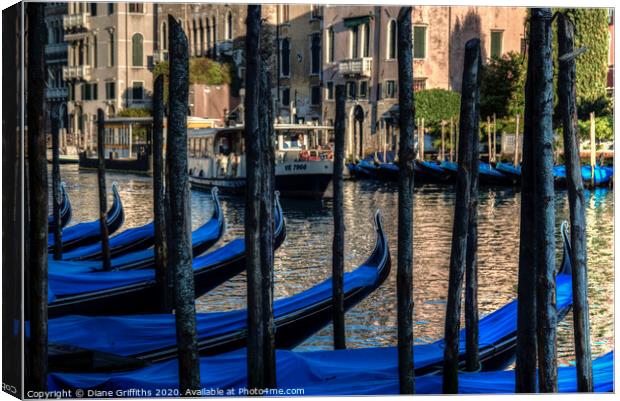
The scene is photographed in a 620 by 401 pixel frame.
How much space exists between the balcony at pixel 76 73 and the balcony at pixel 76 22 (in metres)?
0.45

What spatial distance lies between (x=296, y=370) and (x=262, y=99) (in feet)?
5.16

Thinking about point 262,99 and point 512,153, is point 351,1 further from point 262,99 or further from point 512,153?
point 512,153

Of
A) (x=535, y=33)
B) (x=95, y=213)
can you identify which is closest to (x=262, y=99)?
(x=535, y=33)

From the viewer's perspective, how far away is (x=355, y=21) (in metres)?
8.02

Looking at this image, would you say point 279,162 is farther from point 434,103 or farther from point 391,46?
point 434,103

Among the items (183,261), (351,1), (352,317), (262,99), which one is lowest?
(352,317)

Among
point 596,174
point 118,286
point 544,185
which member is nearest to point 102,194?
point 118,286

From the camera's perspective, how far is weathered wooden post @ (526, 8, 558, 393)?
5273mm

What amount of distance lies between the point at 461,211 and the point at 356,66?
3.34 metres

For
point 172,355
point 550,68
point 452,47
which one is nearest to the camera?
point 550,68

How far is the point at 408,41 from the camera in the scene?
6234mm

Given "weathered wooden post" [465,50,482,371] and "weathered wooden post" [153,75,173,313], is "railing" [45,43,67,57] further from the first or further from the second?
"weathered wooden post" [465,50,482,371]

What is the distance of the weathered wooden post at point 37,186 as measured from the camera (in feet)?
17.8

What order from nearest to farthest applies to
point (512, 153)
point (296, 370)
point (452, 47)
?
point (296, 370) < point (452, 47) < point (512, 153)
